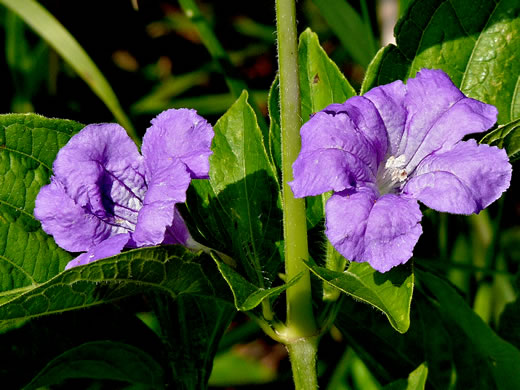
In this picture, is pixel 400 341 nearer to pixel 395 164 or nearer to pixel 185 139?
pixel 395 164

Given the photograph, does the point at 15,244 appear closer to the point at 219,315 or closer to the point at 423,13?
the point at 219,315

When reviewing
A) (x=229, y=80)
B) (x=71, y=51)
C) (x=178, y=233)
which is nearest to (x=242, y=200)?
(x=178, y=233)

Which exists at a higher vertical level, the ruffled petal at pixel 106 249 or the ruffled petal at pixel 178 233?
the ruffled petal at pixel 106 249

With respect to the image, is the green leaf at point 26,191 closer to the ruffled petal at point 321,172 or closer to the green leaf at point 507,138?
the ruffled petal at point 321,172

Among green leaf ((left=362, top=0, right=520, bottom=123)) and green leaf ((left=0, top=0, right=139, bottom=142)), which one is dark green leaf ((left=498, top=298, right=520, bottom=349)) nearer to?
green leaf ((left=362, top=0, right=520, bottom=123))

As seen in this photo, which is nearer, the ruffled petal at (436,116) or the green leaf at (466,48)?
the ruffled petal at (436,116)

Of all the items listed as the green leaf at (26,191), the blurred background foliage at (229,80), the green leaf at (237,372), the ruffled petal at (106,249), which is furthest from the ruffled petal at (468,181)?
the green leaf at (237,372)

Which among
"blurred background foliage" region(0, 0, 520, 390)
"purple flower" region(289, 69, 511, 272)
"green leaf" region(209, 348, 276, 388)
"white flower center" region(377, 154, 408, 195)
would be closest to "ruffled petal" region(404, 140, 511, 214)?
"purple flower" region(289, 69, 511, 272)
